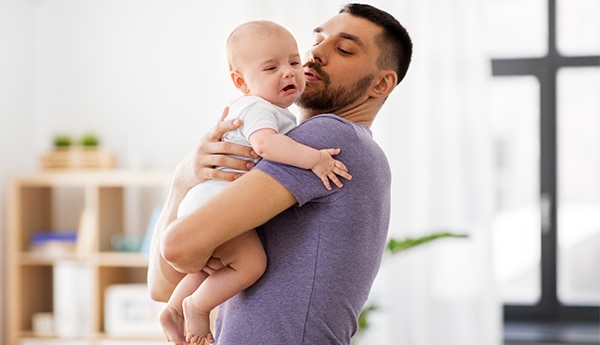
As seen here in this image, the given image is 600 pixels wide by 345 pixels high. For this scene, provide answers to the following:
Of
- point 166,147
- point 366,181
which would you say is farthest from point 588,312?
point 366,181

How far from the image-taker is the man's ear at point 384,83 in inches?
68.6

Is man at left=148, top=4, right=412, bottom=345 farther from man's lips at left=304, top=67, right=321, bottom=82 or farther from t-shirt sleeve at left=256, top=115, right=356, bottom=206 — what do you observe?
man's lips at left=304, top=67, right=321, bottom=82

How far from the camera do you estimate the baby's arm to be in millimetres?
1447

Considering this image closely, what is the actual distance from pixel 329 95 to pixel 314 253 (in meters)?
0.36

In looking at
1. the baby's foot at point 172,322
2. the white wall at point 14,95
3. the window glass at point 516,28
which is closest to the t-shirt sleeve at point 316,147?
the baby's foot at point 172,322

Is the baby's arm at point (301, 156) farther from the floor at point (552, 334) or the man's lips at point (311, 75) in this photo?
the floor at point (552, 334)

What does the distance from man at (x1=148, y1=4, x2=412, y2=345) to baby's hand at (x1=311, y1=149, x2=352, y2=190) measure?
1cm

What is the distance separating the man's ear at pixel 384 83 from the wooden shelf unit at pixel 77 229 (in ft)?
9.27

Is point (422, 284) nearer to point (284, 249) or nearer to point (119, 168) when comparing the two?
point (119, 168)

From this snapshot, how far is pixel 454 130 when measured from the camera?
4.45m

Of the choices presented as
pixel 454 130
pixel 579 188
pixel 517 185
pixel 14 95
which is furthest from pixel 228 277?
pixel 14 95

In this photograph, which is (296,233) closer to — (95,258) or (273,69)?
(273,69)

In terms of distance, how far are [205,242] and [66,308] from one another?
3.37m

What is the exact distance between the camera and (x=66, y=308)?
4.57 meters
